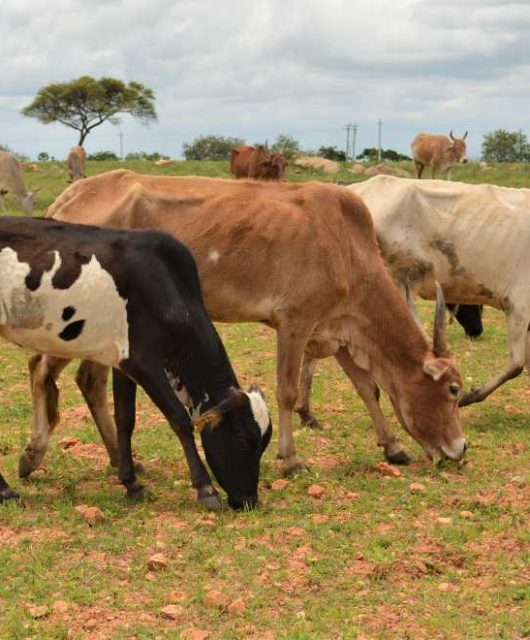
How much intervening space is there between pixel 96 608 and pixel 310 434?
12.2ft

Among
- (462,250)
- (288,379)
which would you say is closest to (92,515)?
(288,379)

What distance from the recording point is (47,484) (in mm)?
6949

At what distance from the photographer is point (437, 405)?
7371 millimetres

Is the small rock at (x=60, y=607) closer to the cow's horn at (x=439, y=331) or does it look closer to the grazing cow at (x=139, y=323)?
the grazing cow at (x=139, y=323)

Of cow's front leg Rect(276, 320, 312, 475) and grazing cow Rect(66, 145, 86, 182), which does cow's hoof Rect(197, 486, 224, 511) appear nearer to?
cow's front leg Rect(276, 320, 312, 475)

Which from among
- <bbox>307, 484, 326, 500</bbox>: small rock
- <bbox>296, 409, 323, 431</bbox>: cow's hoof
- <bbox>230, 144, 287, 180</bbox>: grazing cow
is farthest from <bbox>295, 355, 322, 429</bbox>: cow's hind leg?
<bbox>230, 144, 287, 180</bbox>: grazing cow

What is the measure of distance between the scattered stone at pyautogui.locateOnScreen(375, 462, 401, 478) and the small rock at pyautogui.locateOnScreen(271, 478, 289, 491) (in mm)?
722

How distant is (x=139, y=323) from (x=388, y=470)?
2.11 metres

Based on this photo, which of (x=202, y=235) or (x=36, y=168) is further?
(x=36, y=168)

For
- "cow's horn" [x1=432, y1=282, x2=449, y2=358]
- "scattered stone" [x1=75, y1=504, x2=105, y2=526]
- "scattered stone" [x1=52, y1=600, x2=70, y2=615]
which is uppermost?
"cow's horn" [x1=432, y1=282, x2=449, y2=358]

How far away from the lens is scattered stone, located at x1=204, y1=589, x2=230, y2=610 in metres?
4.96

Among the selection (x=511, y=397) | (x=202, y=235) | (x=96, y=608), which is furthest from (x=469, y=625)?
(x=511, y=397)

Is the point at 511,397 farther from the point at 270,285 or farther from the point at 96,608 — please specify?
the point at 96,608

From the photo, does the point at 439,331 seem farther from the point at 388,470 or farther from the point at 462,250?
the point at 462,250
